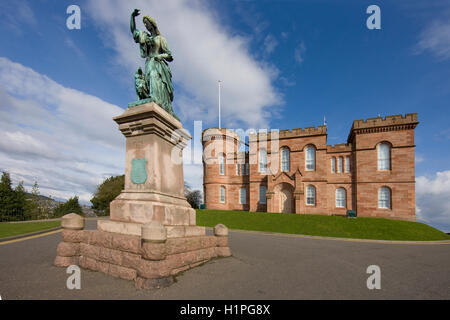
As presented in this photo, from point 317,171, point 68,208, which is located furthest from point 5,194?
point 317,171

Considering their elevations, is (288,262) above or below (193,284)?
below

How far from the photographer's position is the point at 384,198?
24484 mm

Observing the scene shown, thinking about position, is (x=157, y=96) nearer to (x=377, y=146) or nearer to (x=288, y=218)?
(x=288, y=218)

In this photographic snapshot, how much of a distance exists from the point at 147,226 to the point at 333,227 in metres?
18.3

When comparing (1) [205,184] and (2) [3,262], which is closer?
(2) [3,262]

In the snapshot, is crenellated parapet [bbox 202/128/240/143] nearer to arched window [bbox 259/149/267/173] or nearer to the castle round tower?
the castle round tower

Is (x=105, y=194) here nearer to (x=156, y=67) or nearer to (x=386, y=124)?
(x=156, y=67)

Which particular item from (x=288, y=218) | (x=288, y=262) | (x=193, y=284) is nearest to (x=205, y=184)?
(x=288, y=218)

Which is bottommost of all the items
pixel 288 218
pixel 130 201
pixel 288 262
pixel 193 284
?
pixel 288 218

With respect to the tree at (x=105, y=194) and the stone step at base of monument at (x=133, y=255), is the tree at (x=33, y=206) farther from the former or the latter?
the stone step at base of monument at (x=133, y=255)

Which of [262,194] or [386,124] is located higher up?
[386,124]
